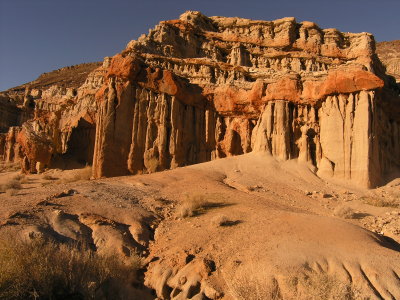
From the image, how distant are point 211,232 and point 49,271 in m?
4.95

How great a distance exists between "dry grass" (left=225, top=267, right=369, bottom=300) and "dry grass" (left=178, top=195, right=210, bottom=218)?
13.5 ft

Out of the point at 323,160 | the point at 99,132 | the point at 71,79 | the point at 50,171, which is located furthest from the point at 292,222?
the point at 71,79

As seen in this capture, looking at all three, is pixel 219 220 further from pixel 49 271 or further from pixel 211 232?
pixel 49 271

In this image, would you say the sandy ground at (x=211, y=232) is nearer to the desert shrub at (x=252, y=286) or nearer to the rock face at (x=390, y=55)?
the desert shrub at (x=252, y=286)

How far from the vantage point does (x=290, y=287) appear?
28.4 ft

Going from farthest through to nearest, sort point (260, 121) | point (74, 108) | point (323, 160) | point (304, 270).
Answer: point (74, 108)
point (260, 121)
point (323, 160)
point (304, 270)

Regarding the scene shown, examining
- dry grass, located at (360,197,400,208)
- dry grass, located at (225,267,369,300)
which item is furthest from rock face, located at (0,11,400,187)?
dry grass, located at (225,267,369,300)

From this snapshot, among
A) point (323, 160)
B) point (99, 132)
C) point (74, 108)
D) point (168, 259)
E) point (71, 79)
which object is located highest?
point (71, 79)

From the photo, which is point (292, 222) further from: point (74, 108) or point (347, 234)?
point (74, 108)

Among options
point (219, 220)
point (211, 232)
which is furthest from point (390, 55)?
point (211, 232)

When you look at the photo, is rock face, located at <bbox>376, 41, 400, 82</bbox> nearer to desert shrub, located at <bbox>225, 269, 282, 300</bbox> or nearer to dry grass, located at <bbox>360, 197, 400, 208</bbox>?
dry grass, located at <bbox>360, 197, 400, 208</bbox>

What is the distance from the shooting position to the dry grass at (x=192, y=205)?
13.2 m

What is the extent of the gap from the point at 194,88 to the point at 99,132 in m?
7.89

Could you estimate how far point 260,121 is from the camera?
82.3 feet
